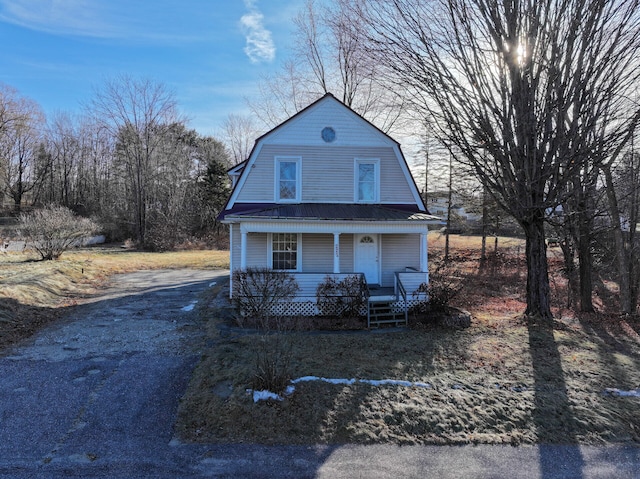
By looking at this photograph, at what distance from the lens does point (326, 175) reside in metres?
12.7

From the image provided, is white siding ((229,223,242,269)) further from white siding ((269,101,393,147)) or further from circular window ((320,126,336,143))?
circular window ((320,126,336,143))

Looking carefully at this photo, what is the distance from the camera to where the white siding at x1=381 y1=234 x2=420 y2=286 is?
12766 millimetres

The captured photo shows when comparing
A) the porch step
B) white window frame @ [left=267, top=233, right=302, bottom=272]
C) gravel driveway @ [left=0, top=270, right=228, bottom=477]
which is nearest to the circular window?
white window frame @ [left=267, top=233, right=302, bottom=272]

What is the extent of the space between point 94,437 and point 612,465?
5976 millimetres

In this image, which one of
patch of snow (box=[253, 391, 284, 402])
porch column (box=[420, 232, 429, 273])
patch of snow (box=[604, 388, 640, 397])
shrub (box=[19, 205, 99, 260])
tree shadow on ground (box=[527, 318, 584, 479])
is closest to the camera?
tree shadow on ground (box=[527, 318, 584, 479])

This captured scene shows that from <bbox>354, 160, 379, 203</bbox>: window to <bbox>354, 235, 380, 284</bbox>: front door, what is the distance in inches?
54.3

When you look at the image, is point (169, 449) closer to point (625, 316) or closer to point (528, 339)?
point (528, 339)

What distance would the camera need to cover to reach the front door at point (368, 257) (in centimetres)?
1262

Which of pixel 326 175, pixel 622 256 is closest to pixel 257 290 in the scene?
pixel 326 175

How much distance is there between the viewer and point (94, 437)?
4.43m

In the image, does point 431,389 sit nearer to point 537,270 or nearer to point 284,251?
A: point 537,270

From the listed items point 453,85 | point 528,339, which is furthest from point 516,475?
point 453,85

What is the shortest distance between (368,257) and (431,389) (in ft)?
23.8

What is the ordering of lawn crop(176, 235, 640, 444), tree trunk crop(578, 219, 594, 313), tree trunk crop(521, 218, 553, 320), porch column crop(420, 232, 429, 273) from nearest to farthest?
lawn crop(176, 235, 640, 444)
tree trunk crop(521, 218, 553, 320)
porch column crop(420, 232, 429, 273)
tree trunk crop(578, 219, 594, 313)
